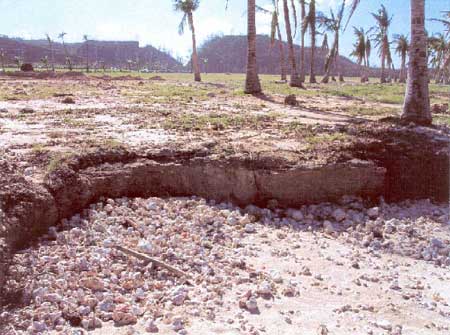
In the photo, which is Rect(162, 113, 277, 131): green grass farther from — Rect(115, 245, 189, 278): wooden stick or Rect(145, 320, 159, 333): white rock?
Rect(145, 320, 159, 333): white rock

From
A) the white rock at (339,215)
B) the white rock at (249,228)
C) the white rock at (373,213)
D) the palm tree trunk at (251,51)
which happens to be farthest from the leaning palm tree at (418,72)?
the palm tree trunk at (251,51)

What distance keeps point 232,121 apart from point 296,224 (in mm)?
3489

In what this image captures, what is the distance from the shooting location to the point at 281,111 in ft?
34.7

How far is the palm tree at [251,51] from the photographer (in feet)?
45.7

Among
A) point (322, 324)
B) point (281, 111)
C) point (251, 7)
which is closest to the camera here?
point (322, 324)

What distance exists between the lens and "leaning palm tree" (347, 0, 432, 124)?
8.30m

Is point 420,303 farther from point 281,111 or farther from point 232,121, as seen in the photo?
point 281,111

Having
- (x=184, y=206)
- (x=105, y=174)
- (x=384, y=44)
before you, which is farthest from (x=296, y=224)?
(x=384, y=44)

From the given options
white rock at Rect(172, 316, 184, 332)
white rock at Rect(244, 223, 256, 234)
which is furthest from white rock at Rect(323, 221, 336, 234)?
white rock at Rect(172, 316, 184, 332)

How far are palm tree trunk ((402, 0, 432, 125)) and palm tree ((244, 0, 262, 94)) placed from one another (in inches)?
249

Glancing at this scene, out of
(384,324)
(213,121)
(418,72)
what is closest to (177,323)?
(384,324)

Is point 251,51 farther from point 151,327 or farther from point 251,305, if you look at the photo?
point 151,327

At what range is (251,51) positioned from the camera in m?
14.2

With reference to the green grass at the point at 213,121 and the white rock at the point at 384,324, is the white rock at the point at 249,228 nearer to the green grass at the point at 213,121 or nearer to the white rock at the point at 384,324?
the white rock at the point at 384,324
